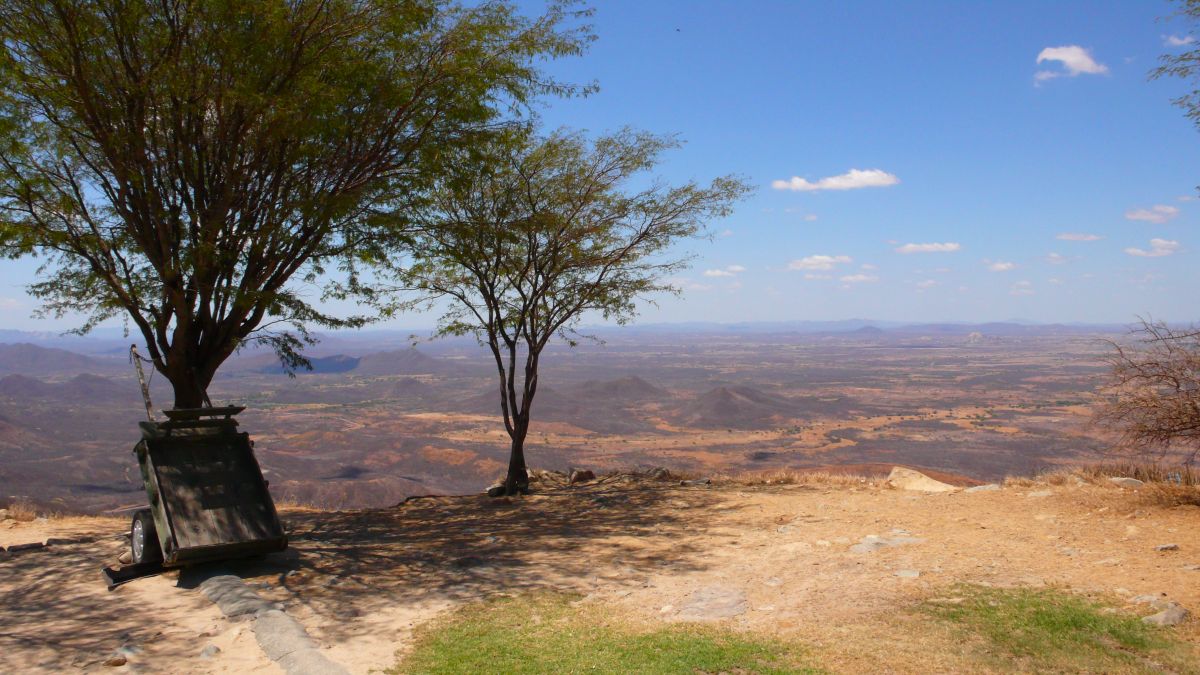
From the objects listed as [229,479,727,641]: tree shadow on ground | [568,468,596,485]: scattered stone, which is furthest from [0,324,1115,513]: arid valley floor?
[229,479,727,641]: tree shadow on ground

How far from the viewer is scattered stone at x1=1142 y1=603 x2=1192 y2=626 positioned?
5.63 m

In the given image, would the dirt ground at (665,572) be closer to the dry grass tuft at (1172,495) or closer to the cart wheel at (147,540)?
the dry grass tuft at (1172,495)

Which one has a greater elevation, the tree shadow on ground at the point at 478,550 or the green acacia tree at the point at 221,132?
the green acacia tree at the point at 221,132

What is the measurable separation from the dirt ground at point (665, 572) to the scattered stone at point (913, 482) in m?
0.61

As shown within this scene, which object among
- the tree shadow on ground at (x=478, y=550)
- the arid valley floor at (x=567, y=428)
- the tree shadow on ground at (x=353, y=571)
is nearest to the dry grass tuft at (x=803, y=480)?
the tree shadow on ground at (x=478, y=550)

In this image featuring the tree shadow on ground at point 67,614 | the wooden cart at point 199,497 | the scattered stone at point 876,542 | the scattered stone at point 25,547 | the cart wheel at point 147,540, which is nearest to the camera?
the tree shadow on ground at point 67,614

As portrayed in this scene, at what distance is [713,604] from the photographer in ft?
22.5

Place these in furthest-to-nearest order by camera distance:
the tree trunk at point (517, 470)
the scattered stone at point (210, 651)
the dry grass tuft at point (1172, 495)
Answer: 1. the tree trunk at point (517, 470)
2. the dry grass tuft at point (1172, 495)
3. the scattered stone at point (210, 651)

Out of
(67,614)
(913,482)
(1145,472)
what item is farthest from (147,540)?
(1145,472)

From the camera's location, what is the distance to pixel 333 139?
10.8 m

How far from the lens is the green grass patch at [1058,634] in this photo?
506cm

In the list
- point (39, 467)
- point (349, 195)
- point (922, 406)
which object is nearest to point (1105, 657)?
point (349, 195)

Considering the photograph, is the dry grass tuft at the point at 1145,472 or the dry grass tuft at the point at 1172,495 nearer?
the dry grass tuft at the point at 1172,495

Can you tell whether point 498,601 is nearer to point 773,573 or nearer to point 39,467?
point 773,573
